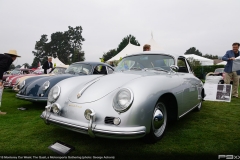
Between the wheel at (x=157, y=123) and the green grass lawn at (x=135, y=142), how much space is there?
0.30 feet

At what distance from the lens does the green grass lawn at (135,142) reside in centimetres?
213

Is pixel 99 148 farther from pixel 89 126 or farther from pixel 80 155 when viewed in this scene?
pixel 89 126

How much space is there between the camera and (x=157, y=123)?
7.52 ft

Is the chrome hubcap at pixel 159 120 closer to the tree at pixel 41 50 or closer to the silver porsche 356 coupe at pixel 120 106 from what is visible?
the silver porsche 356 coupe at pixel 120 106

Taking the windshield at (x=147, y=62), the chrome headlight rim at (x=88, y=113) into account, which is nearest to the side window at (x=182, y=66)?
the windshield at (x=147, y=62)

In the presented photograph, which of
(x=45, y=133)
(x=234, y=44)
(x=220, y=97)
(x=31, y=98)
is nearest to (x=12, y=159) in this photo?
(x=45, y=133)

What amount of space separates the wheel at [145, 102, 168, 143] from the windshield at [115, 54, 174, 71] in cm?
90

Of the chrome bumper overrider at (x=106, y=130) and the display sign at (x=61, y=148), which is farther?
the display sign at (x=61, y=148)

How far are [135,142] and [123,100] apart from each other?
0.75m

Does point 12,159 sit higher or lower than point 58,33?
lower

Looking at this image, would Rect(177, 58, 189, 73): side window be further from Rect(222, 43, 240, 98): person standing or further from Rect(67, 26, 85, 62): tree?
Rect(67, 26, 85, 62): tree

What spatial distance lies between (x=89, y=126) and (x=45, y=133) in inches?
47.7

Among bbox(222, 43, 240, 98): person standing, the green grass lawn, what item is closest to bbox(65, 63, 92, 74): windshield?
the green grass lawn

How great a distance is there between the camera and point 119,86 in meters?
2.28
